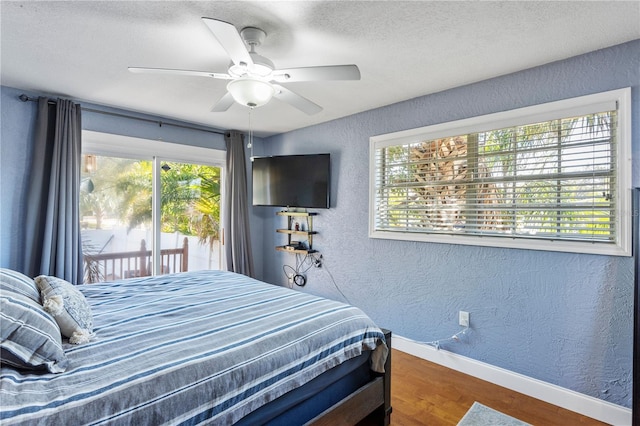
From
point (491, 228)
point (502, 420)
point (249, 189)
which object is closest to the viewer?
point (502, 420)

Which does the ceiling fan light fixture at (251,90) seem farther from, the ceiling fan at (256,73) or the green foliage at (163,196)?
the green foliage at (163,196)

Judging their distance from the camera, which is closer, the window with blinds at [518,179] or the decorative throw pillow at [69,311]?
the decorative throw pillow at [69,311]

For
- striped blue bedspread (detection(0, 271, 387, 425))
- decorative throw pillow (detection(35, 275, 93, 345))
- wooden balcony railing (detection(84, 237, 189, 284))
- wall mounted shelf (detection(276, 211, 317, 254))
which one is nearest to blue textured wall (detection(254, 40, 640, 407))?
wall mounted shelf (detection(276, 211, 317, 254))

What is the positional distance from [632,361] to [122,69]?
3.94 metres

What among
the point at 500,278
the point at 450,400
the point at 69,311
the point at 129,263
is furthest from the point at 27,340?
the point at 500,278

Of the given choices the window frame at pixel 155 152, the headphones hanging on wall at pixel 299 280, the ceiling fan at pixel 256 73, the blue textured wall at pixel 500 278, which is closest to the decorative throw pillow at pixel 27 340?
the ceiling fan at pixel 256 73

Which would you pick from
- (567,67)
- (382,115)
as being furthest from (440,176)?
(567,67)

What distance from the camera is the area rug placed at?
1.97m

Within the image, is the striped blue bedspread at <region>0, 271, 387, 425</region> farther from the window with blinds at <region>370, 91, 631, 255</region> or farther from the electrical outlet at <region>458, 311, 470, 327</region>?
the window with blinds at <region>370, 91, 631, 255</region>

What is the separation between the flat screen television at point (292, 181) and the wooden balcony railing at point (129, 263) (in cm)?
116

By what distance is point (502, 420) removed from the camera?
6.57ft

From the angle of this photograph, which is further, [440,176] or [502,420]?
[440,176]

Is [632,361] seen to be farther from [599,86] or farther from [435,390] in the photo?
[599,86]

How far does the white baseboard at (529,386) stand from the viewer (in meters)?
2.00
